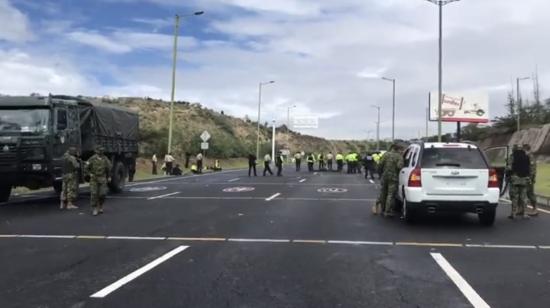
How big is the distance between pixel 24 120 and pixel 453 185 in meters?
10.7

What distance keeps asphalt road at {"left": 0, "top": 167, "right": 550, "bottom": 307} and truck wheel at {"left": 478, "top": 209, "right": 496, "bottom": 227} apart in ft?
1.05

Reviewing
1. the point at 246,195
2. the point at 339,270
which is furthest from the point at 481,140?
the point at 339,270

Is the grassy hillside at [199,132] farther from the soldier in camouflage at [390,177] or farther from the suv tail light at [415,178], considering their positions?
the suv tail light at [415,178]

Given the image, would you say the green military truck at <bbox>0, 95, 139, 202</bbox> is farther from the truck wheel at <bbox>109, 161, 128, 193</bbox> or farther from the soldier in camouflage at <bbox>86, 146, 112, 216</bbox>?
the truck wheel at <bbox>109, 161, 128, 193</bbox>

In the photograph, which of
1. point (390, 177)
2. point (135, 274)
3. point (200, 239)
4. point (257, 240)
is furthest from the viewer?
point (390, 177)

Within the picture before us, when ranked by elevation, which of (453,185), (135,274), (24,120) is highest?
(24,120)

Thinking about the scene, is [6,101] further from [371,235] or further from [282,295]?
[282,295]

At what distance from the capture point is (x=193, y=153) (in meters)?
64.4

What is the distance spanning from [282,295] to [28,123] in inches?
465

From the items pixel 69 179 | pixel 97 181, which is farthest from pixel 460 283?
pixel 69 179

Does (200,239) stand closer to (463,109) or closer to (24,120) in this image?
(24,120)

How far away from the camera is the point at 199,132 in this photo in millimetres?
86625

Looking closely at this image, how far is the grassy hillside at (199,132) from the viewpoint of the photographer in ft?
209

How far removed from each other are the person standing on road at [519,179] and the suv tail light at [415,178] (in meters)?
2.79
